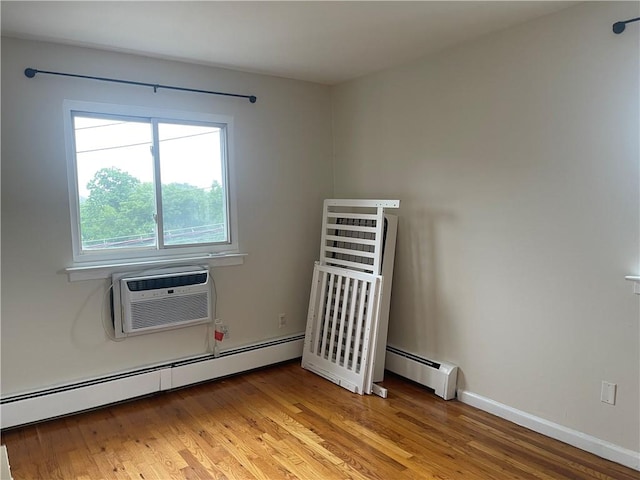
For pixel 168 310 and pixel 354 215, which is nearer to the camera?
pixel 168 310

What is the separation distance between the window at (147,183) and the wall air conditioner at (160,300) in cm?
19

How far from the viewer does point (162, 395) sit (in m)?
3.40

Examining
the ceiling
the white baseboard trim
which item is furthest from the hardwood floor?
the ceiling

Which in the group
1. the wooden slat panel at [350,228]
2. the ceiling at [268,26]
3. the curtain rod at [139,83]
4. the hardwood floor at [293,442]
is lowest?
the hardwood floor at [293,442]

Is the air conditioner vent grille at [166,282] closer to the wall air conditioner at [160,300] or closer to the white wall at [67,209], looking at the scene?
the wall air conditioner at [160,300]

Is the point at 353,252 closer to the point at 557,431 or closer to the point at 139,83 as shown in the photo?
the point at 557,431

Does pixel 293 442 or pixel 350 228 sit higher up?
pixel 350 228

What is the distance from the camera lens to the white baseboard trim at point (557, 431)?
7.92ft

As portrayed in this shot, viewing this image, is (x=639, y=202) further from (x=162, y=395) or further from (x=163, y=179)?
(x=162, y=395)

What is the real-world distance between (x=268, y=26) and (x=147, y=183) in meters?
1.40

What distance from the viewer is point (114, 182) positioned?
3221 mm

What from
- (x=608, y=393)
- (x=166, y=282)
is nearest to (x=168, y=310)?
(x=166, y=282)

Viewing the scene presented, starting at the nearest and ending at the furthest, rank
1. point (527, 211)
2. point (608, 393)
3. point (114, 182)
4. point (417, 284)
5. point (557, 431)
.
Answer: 1. point (608, 393)
2. point (557, 431)
3. point (527, 211)
4. point (114, 182)
5. point (417, 284)

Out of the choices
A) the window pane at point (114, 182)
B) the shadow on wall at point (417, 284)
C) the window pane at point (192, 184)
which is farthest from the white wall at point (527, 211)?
the window pane at point (114, 182)
